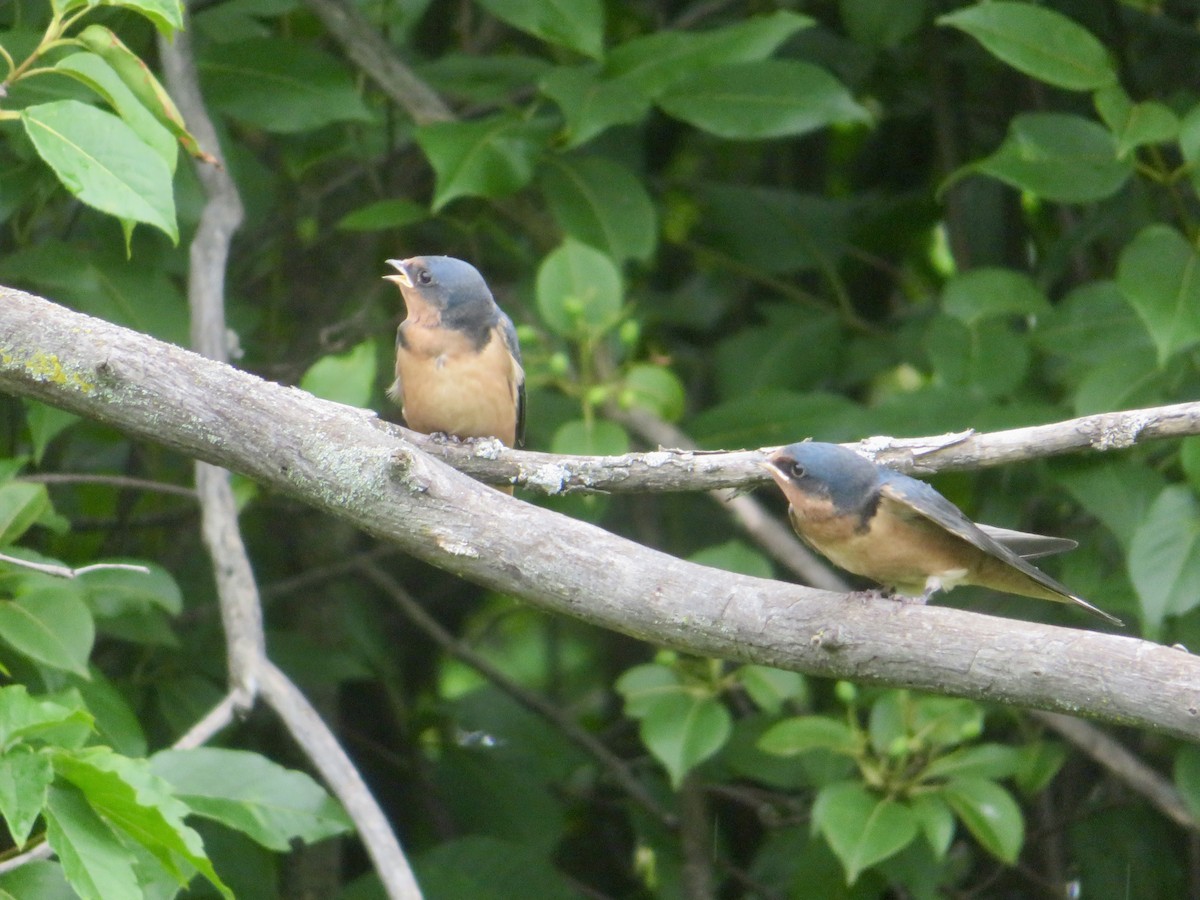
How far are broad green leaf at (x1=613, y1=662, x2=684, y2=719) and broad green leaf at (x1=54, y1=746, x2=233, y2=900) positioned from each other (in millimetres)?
2294

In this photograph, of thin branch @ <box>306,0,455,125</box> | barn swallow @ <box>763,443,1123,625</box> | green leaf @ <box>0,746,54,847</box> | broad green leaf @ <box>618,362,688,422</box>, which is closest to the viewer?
green leaf @ <box>0,746,54,847</box>

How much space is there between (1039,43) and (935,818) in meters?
2.74

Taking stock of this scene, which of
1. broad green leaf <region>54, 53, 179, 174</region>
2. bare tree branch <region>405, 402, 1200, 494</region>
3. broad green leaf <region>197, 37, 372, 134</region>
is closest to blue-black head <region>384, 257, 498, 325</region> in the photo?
broad green leaf <region>197, 37, 372, 134</region>

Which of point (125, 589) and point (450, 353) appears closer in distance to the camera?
point (125, 589)

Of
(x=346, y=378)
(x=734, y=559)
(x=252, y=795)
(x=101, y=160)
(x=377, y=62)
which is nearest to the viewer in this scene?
(x=101, y=160)

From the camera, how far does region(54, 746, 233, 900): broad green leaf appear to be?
9.29 ft

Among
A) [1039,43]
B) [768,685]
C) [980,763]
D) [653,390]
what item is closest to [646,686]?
[768,685]

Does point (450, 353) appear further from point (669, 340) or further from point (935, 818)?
point (669, 340)

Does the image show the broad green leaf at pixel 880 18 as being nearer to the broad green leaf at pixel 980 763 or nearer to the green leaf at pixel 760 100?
the green leaf at pixel 760 100

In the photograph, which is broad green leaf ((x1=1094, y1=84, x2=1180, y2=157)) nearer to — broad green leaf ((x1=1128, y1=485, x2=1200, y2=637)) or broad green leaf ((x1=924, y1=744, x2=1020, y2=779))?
broad green leaf ((x1=1128, y1=485, x2=1200, y2=637))

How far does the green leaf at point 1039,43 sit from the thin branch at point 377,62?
81.4 inches

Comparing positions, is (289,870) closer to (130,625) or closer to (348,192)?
(130,625)

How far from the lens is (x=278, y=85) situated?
5172 mm

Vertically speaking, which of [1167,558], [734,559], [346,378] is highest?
[346,378]
